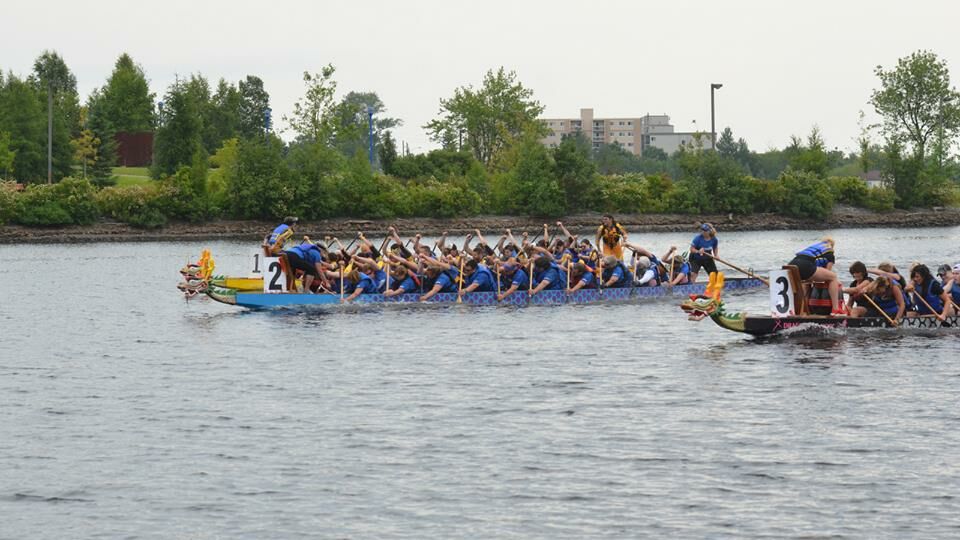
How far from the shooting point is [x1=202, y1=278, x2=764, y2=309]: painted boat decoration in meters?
34.6

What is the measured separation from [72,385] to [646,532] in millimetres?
13526

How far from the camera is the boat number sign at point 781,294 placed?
27.2 meters

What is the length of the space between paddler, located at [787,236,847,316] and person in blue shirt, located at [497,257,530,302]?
10.1m

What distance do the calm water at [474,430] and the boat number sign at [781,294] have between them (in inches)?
29.8

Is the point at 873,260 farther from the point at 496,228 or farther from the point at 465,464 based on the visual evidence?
the point at 465,464

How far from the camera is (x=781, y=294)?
27.5 m

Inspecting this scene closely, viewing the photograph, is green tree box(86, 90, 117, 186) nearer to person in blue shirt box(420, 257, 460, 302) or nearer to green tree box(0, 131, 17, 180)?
green tree box(0, 131, 17, 180)

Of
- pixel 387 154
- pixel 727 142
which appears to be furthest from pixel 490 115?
pixel 727 142

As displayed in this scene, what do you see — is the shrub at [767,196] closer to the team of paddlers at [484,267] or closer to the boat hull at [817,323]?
the team of paddlers at [484,267]

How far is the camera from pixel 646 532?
15.3m

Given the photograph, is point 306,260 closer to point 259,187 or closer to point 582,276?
point 582,276

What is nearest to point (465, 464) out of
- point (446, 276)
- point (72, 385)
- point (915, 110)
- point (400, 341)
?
point (72, 385)

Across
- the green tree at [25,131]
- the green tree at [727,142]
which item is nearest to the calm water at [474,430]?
the green tree at [25,131]

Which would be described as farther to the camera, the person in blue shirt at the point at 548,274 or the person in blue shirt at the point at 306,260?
the person in blue shirt at the point at 548,274
